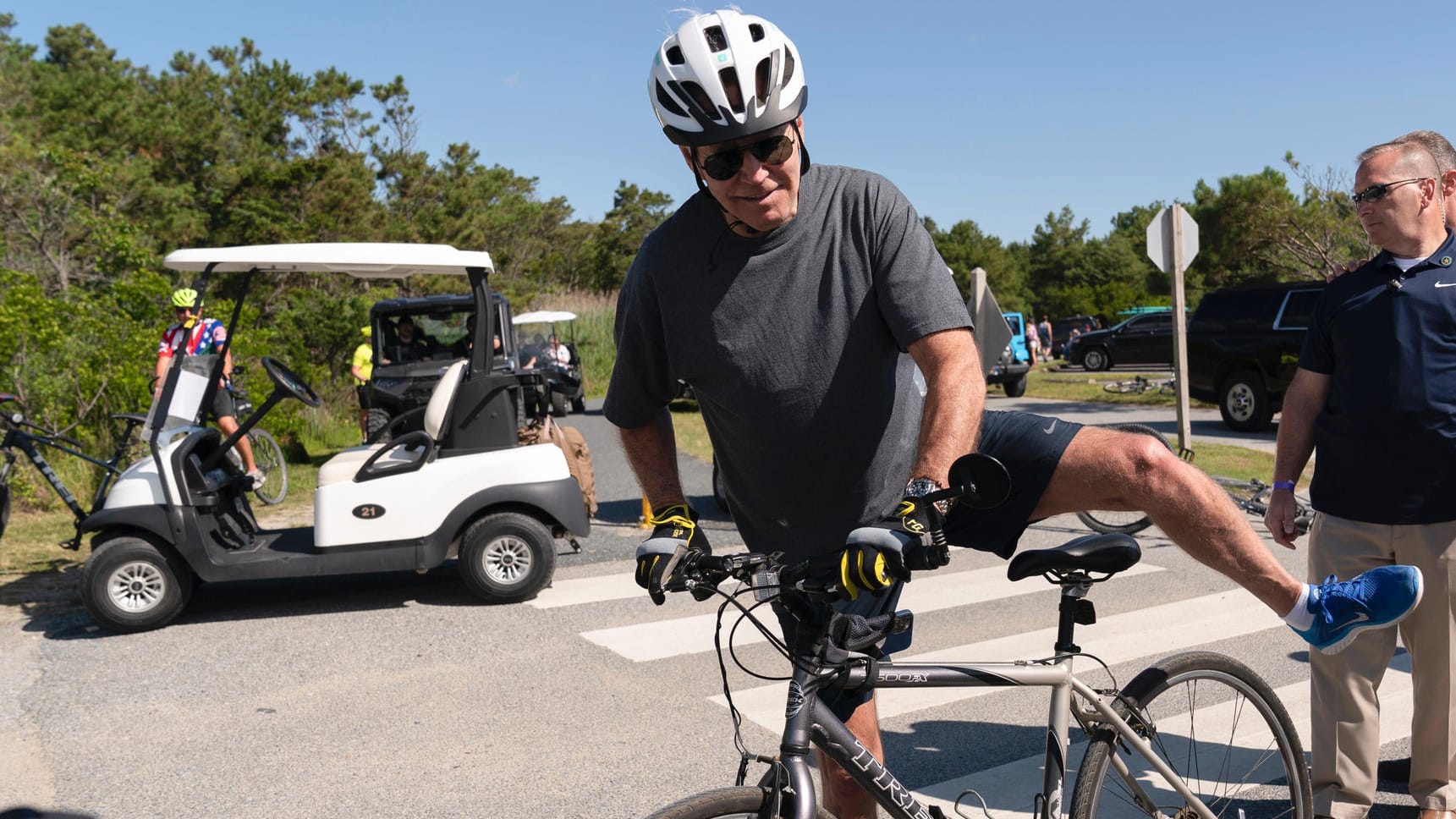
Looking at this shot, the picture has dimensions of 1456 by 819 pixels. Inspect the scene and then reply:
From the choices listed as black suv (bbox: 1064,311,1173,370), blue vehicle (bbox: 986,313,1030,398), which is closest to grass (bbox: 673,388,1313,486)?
blue vehicle (bbox: 986,313,1030,398)

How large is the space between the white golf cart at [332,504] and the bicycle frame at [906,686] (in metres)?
5.07

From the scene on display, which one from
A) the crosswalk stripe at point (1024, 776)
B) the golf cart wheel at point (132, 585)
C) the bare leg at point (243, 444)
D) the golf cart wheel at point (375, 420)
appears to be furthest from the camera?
the golf cart wheel at point (375, 420)

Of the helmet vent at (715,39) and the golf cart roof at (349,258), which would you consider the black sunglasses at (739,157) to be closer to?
the helmet vent at (715,39)

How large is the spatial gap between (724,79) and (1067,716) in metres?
1.59

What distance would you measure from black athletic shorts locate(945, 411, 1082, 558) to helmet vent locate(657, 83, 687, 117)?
2.96 feet

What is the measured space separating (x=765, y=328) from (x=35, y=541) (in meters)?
9.00

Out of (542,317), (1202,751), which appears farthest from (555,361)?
(1202,751)

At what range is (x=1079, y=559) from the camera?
2.56 m

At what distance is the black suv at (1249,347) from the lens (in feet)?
55.7

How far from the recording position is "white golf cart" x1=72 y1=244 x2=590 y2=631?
6.82 metres

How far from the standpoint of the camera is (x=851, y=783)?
2.50m

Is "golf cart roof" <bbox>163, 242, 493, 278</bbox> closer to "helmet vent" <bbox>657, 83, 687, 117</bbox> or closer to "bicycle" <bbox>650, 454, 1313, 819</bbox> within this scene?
"helmet vent" <bbox>657, 83, 687, 117</bbox>

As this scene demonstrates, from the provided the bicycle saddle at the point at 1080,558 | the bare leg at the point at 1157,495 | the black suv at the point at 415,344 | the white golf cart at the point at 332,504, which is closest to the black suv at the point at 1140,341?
the black suv at the point at 415,344

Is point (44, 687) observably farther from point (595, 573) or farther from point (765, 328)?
point (765, 328)
